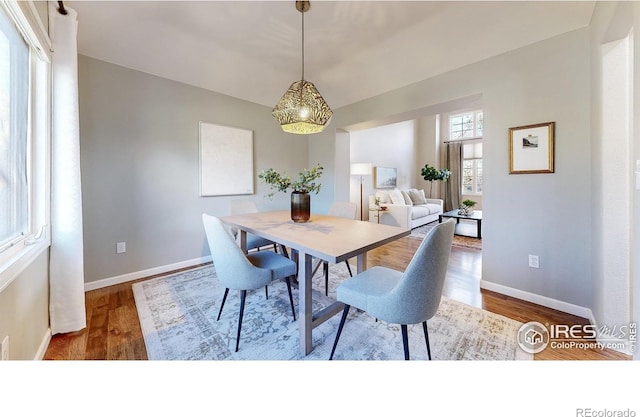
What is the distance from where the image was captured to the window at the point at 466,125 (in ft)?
23.1

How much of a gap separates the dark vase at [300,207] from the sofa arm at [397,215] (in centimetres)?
360

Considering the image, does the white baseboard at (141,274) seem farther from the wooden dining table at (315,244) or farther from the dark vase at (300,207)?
the dark vase at (300,207)

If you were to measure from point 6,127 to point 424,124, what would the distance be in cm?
870

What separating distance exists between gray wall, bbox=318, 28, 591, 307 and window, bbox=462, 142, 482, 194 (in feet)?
19.1

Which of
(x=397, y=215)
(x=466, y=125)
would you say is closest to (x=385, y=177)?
(x=397, y=215)

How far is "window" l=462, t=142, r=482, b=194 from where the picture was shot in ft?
23.5

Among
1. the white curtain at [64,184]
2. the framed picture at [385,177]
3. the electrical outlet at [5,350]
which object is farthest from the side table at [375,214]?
the electrical outlet at [5,350]

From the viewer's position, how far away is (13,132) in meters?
1.23

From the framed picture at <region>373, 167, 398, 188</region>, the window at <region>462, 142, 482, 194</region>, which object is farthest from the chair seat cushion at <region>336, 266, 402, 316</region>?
the window at <region>462, 142, 482, 194</region>

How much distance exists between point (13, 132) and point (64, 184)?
1.43 ft

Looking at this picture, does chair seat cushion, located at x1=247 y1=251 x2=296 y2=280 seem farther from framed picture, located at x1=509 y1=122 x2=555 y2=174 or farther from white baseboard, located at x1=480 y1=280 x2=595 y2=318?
framed picture, located at x1=509 y1=122 x2=555 y2=174

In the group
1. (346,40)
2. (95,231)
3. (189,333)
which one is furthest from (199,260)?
(346,40)

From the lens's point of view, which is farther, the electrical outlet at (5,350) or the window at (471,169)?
the window at (471,169)

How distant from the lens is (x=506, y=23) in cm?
198
